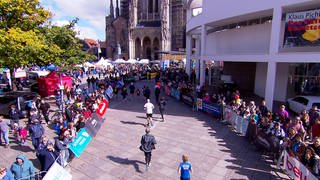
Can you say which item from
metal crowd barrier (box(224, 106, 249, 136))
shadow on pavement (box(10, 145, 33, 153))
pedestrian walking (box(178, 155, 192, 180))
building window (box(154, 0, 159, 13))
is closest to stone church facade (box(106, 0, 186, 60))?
building window (box(154, 0, 159, 13))

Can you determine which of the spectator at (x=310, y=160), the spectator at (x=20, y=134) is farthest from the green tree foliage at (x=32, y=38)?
the spectator at (x=310, y=160)

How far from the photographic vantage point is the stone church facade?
2434 inches

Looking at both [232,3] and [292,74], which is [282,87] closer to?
[292,74]

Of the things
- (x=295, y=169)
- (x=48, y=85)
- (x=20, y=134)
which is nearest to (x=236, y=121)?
(x=295, y=169)

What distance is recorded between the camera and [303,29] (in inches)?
477

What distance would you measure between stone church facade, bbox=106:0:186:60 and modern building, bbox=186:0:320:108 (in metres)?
38.1

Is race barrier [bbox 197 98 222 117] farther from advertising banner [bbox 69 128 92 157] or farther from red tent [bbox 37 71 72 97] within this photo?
red tent [bbox 37 71 72 97]

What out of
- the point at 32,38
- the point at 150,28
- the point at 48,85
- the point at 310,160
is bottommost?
the point at 310,160

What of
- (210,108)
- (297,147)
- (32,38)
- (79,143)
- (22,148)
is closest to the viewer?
(297,147)

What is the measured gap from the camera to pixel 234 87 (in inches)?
842

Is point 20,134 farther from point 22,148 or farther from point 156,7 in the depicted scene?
point 156,7

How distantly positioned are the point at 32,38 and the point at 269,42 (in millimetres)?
16674

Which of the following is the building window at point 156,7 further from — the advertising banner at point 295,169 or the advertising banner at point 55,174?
the advertising banner at point 55,174

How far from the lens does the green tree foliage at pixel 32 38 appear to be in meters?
12.8
